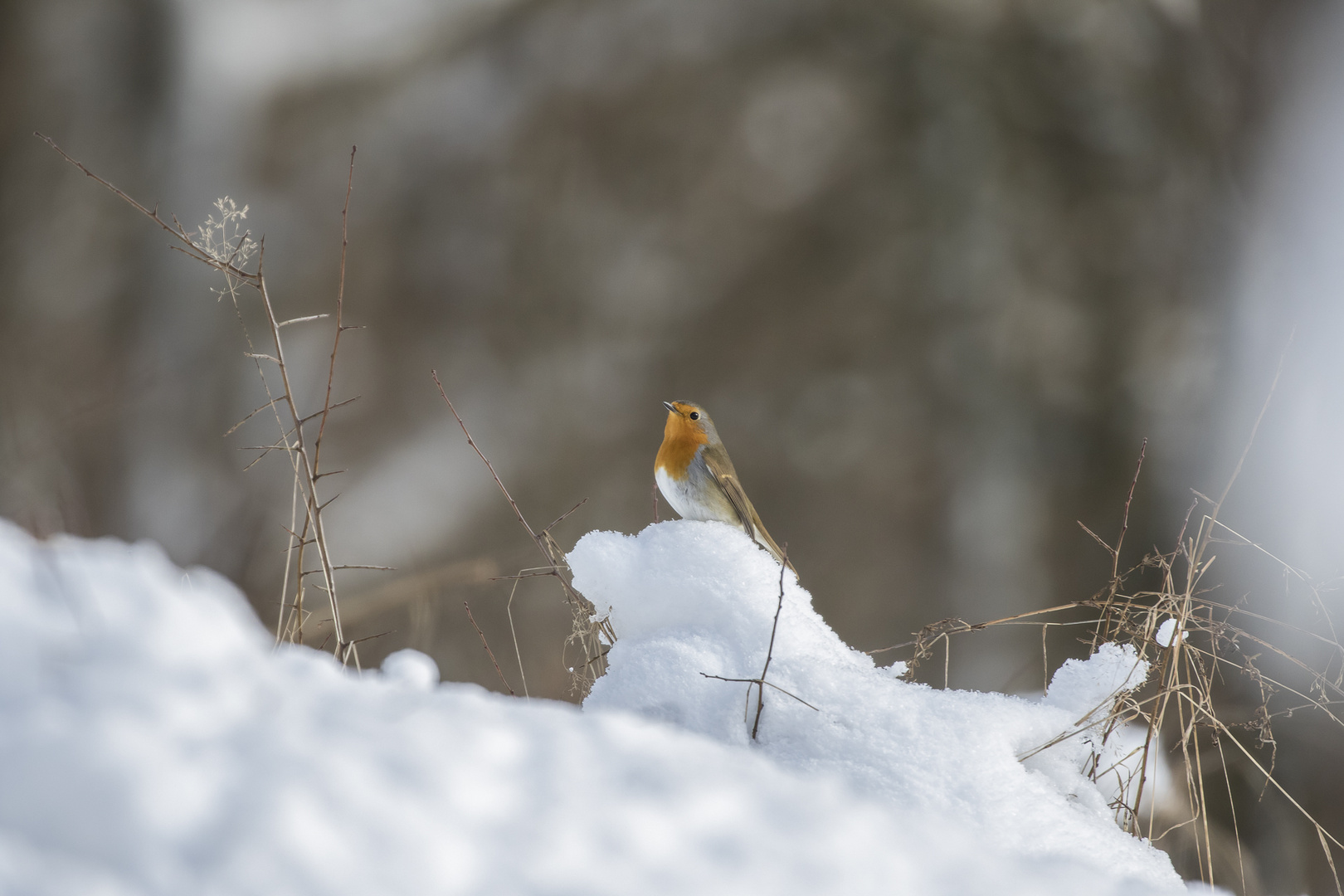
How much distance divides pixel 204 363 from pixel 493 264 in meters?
1.65

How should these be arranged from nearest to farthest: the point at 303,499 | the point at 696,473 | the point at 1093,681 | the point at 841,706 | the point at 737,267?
the point at 841,706 → the point at 1093,681 → the point at 303,499 → the point at 696,473 → the point at 737,267

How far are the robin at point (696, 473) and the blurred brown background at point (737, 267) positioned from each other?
1.98 metres

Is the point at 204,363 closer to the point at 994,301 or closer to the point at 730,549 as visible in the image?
the point at 730,549

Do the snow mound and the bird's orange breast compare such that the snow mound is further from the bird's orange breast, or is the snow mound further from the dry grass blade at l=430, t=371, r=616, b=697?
the bird's orange breast

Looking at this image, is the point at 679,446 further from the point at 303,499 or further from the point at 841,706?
the point at 841,706

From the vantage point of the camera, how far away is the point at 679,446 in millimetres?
1985

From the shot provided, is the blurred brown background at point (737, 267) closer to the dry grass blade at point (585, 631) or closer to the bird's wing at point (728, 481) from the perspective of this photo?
the bird's wing at point (728, 481)

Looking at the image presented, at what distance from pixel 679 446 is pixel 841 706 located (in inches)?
44.5

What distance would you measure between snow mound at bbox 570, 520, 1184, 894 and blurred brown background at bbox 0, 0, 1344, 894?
263 cm

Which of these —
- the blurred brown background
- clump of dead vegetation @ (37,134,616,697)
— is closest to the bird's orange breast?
clump of dead vegetation @ (37,134,616,697)

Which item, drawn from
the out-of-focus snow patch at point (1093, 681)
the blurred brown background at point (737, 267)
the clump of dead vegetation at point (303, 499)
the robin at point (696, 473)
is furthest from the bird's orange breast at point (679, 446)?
the blurred brown background at point (737, 267)

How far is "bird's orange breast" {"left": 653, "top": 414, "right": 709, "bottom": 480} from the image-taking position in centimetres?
198

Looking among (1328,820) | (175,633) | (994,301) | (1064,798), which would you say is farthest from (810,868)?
(1328,820)

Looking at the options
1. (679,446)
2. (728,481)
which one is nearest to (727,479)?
(728,481)
